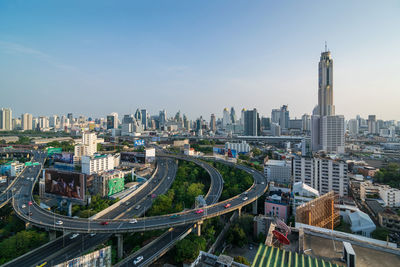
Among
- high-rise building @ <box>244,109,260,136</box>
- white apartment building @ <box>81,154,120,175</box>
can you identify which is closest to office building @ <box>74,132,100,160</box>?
white apartment building @ <box>81,154,120,175</box>

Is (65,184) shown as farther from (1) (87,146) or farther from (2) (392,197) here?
(2) (392,197)

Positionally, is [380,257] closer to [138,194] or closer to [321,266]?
[321,266]

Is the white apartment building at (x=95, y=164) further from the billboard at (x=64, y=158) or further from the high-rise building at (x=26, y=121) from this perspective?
the high-rise building at (x=26, y=121)

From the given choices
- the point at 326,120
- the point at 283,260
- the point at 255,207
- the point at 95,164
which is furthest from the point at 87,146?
the point at 326,120

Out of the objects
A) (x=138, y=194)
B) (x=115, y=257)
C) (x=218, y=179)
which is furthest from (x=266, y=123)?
(x=115, y=257)

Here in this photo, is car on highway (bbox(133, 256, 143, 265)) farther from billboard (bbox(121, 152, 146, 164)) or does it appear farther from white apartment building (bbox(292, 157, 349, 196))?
billboard (bbox(121, 152, 146, 164))
